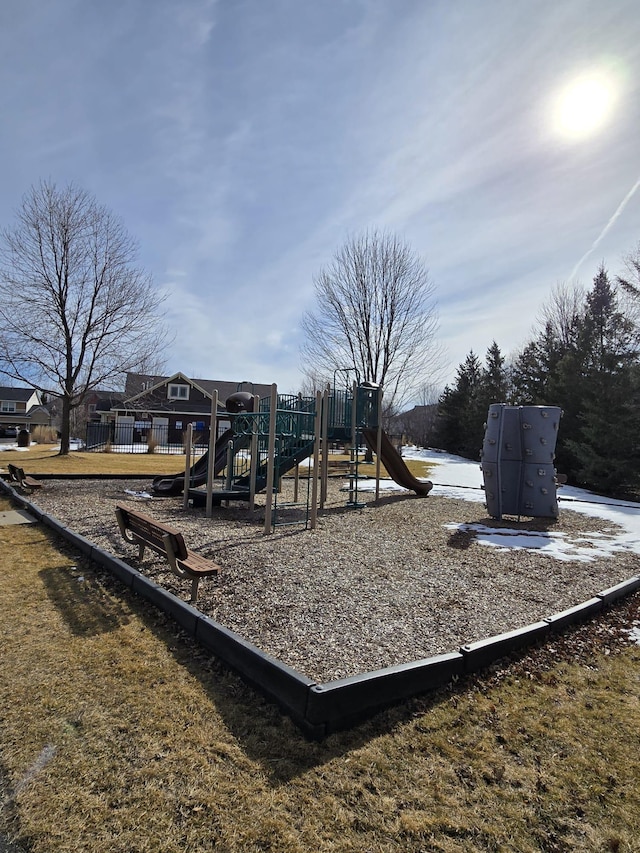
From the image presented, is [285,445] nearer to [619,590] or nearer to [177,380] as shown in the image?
[619,590]

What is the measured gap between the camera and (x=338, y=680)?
303cm

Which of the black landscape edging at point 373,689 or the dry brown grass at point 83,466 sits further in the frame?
the dry brown grass at point 83,466

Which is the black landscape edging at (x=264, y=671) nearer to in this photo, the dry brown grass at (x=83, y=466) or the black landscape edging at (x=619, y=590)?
the black landscape edging at (x=619, y=590)

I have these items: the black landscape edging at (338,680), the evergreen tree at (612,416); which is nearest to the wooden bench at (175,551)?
the black landscape edging at (338,680)

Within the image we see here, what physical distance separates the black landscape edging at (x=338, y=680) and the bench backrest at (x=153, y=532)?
45cm

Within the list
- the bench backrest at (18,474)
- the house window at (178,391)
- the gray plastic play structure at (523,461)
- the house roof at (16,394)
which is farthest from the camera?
the house roof at (16,394)

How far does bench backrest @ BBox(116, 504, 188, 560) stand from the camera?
4.72 meters

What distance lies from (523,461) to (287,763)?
918 centimetres

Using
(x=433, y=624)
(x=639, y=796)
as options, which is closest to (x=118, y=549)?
(x=433, y=624)

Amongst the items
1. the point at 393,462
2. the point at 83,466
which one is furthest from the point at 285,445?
the point at 83,466

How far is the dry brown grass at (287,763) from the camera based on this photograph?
2.09 meters

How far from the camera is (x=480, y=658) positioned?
11.8 ft

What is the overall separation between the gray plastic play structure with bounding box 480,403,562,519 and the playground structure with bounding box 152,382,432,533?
10.2ft

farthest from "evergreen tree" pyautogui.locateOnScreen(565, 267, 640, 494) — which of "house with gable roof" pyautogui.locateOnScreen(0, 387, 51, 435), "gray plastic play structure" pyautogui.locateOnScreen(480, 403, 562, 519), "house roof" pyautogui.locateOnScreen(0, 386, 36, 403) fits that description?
"house roof" pyautogui.locateOnScreen(0, 386, 36, 403)
